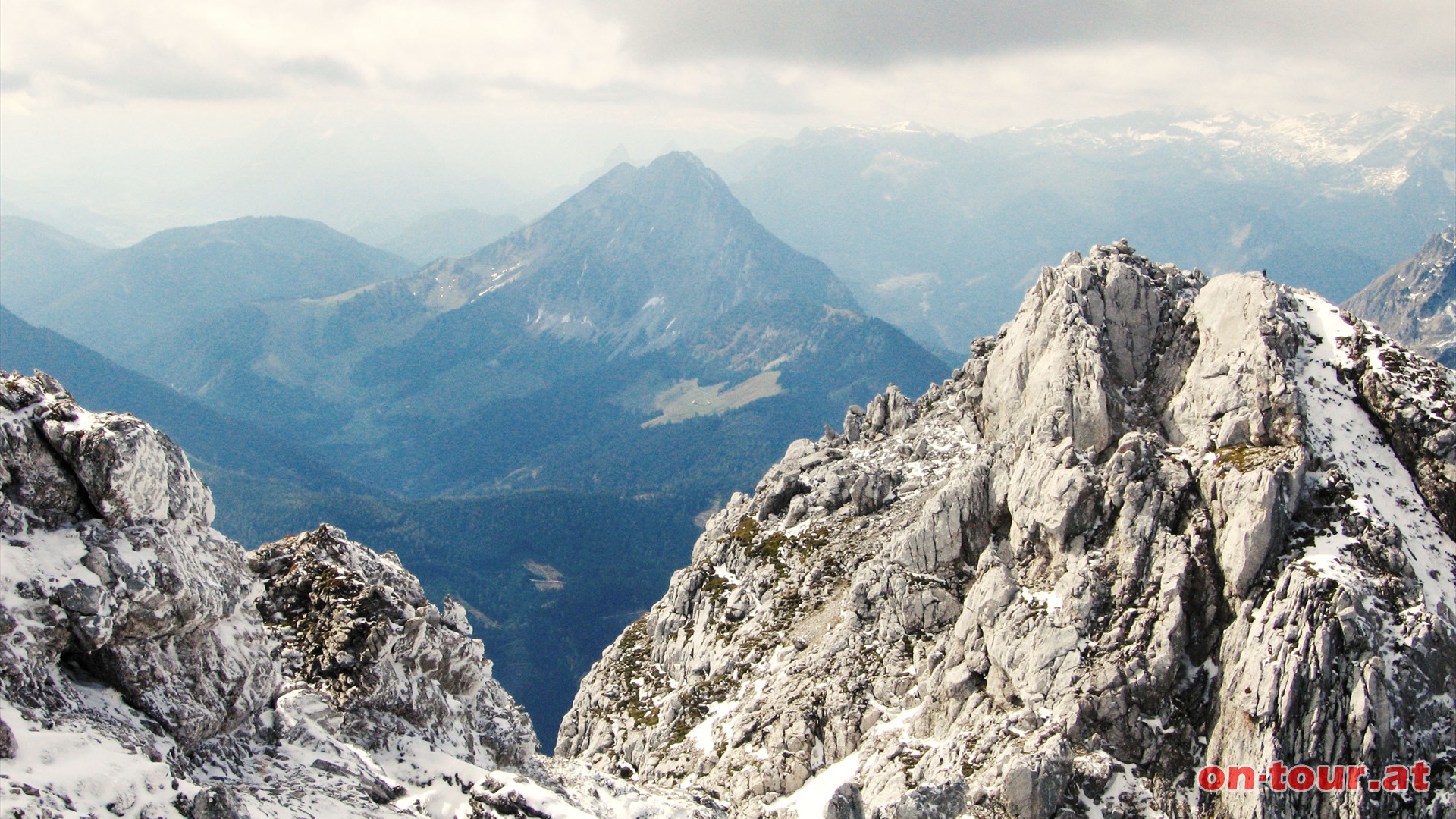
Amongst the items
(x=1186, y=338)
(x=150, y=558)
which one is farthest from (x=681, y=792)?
(x=1186, y=338)

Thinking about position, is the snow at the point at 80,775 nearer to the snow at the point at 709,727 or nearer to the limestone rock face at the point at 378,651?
the limestone rock face at the point at 378,651

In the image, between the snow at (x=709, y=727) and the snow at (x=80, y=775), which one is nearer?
the snow at (x=80, y=775)

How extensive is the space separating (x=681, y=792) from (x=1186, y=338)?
173ft

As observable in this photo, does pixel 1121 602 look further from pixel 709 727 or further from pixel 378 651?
pixel 378 651

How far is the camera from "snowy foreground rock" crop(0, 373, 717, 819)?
82.0 feet

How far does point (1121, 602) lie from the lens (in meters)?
50.2

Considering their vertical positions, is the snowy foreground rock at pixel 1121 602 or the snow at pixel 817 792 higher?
the snowy foreground rock at pixel 1121 602

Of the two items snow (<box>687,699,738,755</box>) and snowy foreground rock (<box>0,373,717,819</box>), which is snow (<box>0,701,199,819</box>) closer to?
snowy foreground rock (<box>0,373,717,819</box>)

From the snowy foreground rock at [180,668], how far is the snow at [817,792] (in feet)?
48.8

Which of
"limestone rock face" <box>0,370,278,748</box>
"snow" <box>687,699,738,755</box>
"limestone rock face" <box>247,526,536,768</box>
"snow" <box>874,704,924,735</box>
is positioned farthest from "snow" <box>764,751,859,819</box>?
"limestone rock face" <box>0,370,278,748</box>

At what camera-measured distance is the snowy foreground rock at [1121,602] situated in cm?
4278

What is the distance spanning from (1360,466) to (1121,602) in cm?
1842

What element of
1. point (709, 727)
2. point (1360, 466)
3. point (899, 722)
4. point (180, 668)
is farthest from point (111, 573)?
point (1360, 466)

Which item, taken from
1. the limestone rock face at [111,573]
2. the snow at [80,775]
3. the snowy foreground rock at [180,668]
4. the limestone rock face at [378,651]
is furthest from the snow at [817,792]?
the snow at [80,775]
